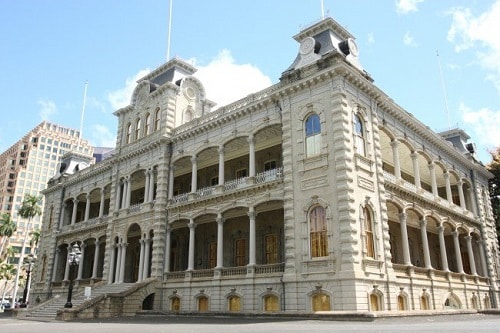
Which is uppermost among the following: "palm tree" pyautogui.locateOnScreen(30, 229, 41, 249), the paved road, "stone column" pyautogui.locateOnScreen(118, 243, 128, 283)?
"palm tree" pyautogui.locateOnScreen(30, 229, 41, 249)

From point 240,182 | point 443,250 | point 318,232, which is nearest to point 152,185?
point 240,182

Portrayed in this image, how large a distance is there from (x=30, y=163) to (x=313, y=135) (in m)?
125

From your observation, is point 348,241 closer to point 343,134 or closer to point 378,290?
point 378,290

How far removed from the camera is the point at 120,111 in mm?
35562

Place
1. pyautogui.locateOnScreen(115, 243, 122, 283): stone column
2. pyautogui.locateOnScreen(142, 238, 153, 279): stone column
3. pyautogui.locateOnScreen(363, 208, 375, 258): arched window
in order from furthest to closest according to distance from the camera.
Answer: pyautogui.locateOnScreen(115, 243, 122, 283): stone column < pyautogui.locateOnScreen(142, 238, 153, 279): stone column < pyautogui.locateOnScreen(363, 208, 375, 258): arched window

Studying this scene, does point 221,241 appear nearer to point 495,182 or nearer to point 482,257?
point 482,257

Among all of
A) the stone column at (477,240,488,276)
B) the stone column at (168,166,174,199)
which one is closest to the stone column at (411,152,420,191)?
the stone column at (477,240,488,276)

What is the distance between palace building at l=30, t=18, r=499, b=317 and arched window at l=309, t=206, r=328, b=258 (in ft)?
0.20

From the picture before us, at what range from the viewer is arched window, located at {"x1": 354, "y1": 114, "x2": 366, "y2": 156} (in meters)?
Answer: 21.8

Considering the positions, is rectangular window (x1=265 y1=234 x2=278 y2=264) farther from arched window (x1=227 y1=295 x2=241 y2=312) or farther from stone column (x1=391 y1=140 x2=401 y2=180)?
stone column (x1=391 y1=140 x2=401 y2=180)

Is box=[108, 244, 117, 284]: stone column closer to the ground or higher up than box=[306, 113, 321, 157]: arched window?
closer to the ground

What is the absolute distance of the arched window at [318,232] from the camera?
66.3 feet

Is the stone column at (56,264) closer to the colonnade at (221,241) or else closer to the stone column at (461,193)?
the colonnade at (221,241)

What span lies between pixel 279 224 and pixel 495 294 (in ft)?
57.6
